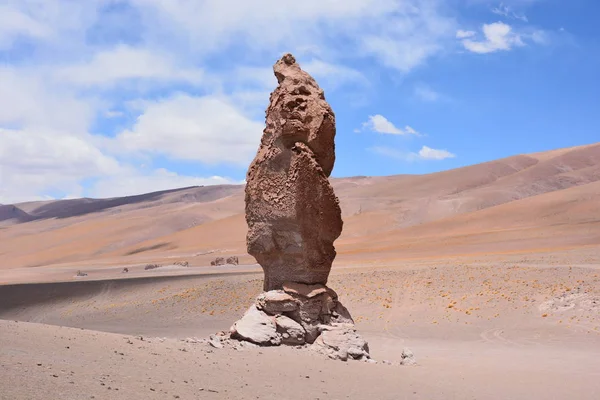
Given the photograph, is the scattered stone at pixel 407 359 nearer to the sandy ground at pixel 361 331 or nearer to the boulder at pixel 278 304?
the sandy ground at pixel 361 331

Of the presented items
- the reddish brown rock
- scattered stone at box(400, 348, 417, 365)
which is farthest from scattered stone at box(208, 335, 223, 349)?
scattered stone at box(400, 348, 417, 365)

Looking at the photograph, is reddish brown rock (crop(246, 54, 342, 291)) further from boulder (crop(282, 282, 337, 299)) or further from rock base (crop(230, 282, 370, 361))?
rock base (crop(230, 282, 370, 361))

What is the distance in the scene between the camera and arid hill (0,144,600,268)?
47.0 metres

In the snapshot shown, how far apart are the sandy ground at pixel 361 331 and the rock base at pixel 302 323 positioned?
0.54 meters

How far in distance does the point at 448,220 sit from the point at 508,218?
6.01 m

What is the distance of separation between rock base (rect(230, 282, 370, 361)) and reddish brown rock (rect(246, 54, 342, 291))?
0.44m

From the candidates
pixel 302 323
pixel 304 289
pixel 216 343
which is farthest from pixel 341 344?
pixel 216 343

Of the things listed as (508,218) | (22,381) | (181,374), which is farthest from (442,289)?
(508,218)

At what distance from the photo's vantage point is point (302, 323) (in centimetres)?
1086

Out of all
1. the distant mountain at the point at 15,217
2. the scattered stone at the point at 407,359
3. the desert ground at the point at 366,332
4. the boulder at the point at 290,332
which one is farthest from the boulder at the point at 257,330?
the distant mountain at the point at 15,217


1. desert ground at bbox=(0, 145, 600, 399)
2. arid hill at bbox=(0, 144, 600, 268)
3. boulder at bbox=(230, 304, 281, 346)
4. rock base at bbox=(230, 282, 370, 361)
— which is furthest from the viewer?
arid hill at bbox=(0, 144, 600, 268)

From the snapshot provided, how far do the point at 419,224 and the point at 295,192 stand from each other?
2332 inches

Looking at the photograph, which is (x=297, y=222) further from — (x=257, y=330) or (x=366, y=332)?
(x=366, y=332)

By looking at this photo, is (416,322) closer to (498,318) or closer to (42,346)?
(498,318)
